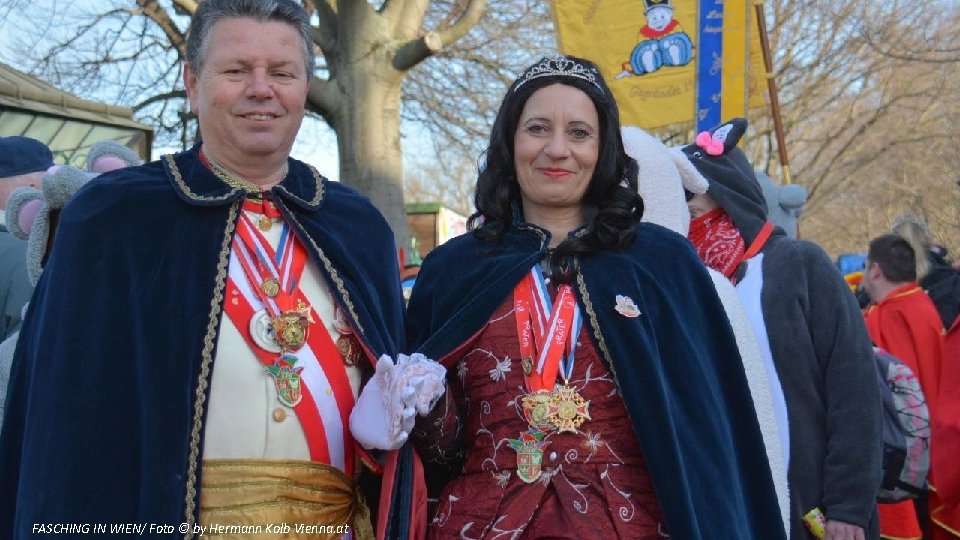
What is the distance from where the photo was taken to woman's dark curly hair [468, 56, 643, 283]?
9.53ft

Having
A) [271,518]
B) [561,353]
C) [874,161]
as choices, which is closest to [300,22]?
[561,353]

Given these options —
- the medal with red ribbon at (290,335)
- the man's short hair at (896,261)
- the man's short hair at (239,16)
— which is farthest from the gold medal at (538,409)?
the man's short hair at (896,261)

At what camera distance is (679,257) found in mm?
2957

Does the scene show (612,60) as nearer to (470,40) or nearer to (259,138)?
(259,138)

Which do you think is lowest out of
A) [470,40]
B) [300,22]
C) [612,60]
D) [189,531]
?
[189,531]

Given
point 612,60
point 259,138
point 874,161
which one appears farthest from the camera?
point 874,161

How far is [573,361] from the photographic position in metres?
2.74

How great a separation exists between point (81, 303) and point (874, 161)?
2293cm

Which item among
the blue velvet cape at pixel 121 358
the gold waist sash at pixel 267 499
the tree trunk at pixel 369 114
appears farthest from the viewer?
the tree trunk at pixel 369 114

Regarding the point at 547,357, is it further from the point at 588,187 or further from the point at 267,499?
the point at 267,499

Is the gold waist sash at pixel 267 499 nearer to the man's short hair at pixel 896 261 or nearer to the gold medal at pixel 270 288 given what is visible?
the gold medal at pixel 270 288

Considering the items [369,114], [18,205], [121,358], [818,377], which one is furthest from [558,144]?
[369,114]

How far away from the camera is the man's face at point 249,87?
2660mm

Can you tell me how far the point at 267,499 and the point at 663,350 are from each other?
44.0 inches
